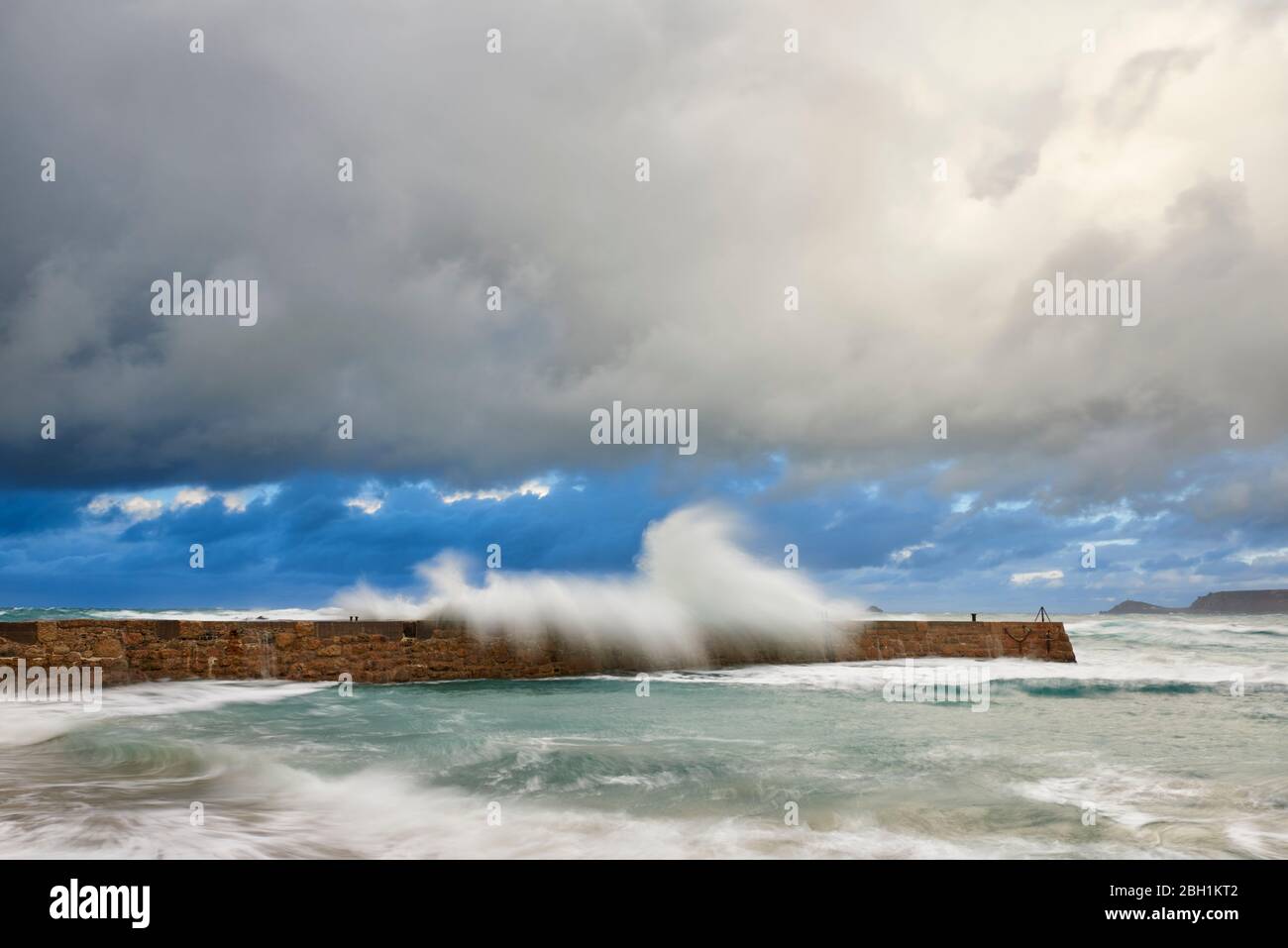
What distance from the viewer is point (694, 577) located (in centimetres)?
1781

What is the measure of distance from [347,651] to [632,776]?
8.85m

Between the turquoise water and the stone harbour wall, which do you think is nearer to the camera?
the turquoise water

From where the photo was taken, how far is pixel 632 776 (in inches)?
269

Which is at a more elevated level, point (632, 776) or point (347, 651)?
point (347, 651)

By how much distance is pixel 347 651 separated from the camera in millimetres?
13992

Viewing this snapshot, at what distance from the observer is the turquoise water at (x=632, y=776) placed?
199 inches

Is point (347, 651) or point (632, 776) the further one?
point (347, 651)

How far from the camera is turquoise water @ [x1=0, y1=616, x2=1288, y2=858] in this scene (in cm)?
505

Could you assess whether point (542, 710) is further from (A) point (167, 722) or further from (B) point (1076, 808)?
(B) point (1076, 808)

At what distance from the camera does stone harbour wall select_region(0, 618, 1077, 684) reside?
1238 cm

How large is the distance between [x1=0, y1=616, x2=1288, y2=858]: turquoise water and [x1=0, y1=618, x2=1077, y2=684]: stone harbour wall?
23.7 inches

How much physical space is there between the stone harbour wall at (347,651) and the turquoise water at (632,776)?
1.97ft

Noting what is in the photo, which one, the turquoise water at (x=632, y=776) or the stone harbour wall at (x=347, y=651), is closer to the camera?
the turquoise water at (x=632, y=776)
